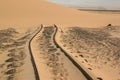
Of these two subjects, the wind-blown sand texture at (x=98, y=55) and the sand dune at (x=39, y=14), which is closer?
the wind-blown sand texture at (x=98, y=55)

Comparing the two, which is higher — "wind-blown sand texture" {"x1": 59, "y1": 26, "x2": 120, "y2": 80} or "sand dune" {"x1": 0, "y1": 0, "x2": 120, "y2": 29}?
"sand dune" {"x1": 0, "y1": 0, "x2": 120, "y2": 29}

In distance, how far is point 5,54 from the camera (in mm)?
8961

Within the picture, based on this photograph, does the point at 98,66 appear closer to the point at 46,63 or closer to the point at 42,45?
the point at 46,63

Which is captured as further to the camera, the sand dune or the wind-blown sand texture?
the sand dune

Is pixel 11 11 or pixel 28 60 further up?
pixel 11 11

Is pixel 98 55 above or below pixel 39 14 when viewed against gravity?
below

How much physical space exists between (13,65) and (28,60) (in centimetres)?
51

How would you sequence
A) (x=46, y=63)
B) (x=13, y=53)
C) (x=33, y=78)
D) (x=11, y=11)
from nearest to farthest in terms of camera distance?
(x=33, y=78), (x=46, y=63), (x=13, y=53), (x=11, y=11)

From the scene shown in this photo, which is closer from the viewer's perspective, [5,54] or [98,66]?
[98,66]

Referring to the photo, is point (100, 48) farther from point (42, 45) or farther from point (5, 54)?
point (5, 54)

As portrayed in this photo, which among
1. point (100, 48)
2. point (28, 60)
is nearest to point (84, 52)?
point (100, 48)

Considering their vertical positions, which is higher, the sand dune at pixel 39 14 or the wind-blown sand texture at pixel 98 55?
the sand dune at pixel 39 14

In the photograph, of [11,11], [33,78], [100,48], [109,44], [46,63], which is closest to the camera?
[33,78]

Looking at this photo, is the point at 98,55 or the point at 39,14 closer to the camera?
the point at 98,55
